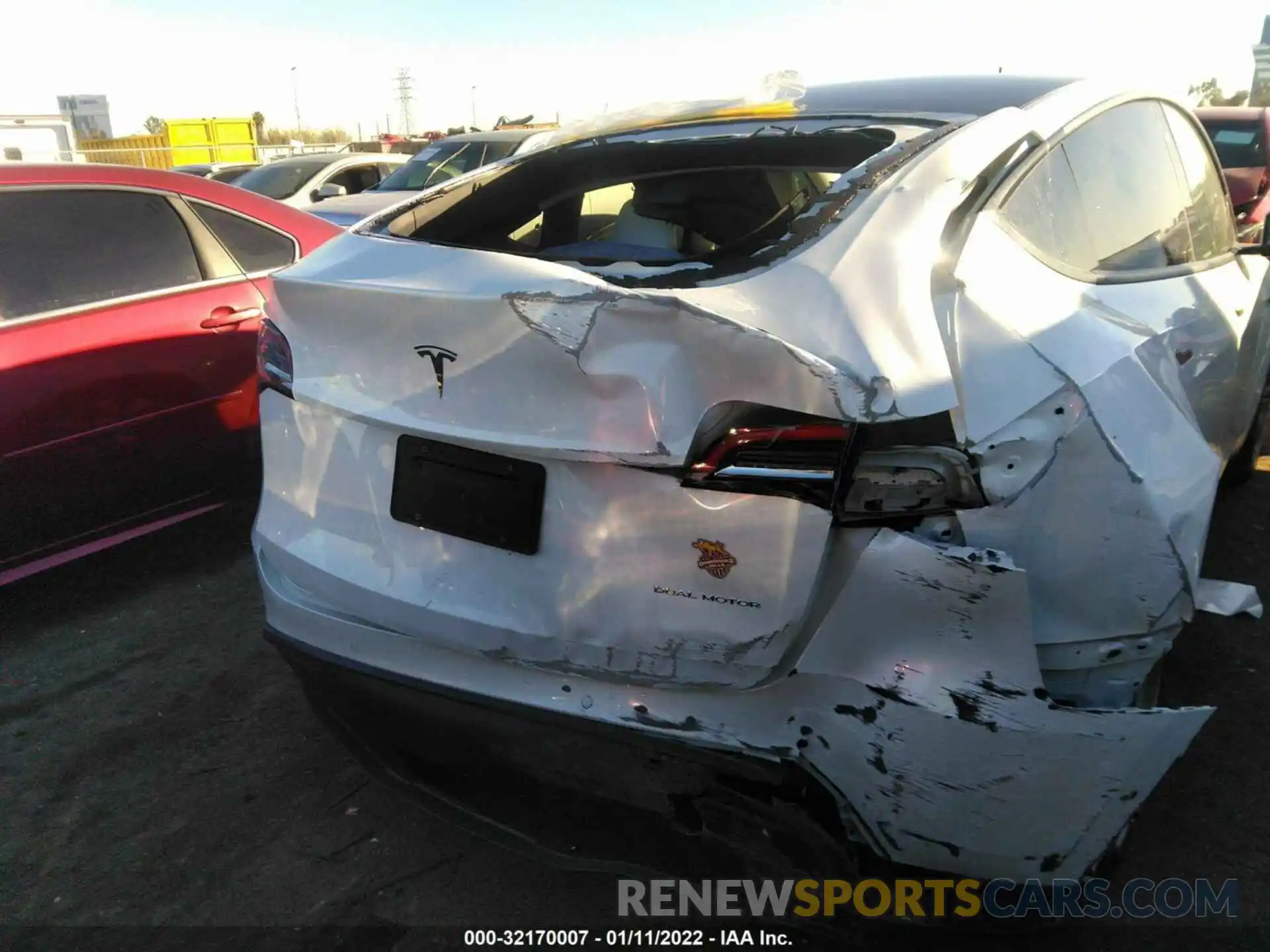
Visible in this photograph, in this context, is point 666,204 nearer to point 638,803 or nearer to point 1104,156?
point 1104,156

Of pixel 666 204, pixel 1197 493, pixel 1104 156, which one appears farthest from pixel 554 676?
pixel 1104 156

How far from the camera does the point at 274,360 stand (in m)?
2.15

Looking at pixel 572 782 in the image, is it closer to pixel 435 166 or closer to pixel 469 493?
pixel 469 493

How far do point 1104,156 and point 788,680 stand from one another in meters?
1.82

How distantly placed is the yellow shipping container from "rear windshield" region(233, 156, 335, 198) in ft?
45.6

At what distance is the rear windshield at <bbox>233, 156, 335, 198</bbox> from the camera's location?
11.6m

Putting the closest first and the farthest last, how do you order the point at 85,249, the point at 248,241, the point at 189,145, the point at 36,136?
the point at 85,249 → the point at 248,241 → the point at 189,145 → the point at 36,136

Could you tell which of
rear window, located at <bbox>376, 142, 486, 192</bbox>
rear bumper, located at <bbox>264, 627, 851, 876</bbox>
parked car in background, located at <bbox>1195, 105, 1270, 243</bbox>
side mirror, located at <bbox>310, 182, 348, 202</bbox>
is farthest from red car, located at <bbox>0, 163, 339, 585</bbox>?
parked car in background, located at <bbox>1195, 105, 1270, 243</bbox>

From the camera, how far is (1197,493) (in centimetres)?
175

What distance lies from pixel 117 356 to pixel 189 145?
2585cm

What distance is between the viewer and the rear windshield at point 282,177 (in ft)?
38.1

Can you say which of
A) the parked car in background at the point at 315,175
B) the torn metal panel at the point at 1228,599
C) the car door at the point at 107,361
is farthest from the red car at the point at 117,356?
the parked car in background at the point at 315,175

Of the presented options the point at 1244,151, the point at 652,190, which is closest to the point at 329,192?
the point at 652,190

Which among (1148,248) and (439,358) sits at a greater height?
(1148,248)
